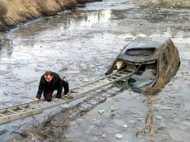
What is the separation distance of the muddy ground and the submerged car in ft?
1.45

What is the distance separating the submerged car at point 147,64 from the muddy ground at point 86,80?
17.4 inches

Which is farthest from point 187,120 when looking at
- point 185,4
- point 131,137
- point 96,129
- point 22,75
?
point 185,4

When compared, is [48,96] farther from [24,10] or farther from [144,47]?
[24,10]

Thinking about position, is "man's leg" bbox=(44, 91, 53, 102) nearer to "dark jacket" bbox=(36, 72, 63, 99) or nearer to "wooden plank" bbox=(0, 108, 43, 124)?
"dark jacket" bbox=(36, 72, 63, 99)

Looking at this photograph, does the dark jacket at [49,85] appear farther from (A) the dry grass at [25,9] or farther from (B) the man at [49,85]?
(A) the dry grass at [25,9]

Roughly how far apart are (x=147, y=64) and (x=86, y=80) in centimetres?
274

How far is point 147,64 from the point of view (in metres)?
14.4

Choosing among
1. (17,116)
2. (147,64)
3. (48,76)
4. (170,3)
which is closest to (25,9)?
(147,64)

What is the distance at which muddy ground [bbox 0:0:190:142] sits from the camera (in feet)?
33.3

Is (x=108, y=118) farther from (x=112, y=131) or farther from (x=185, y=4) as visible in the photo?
(x=185, y=4)

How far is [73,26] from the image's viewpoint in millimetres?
29469

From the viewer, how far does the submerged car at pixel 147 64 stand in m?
13.8

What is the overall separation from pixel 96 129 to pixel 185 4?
37466 mm

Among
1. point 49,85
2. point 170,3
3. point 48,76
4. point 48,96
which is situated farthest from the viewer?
point 170,3
